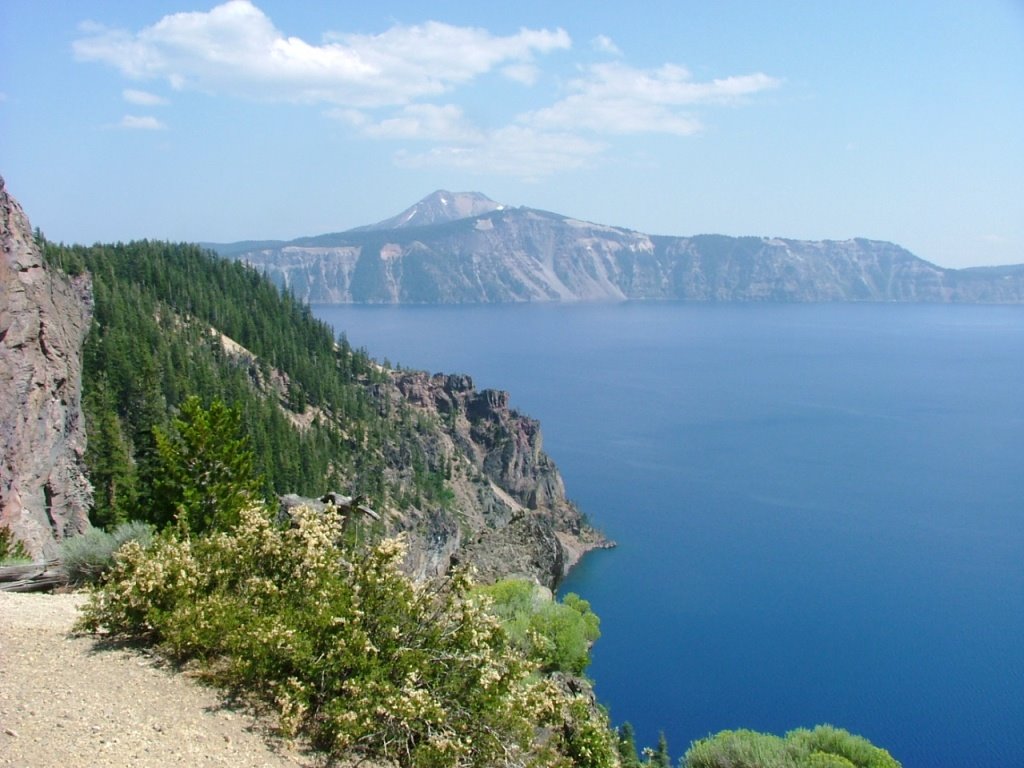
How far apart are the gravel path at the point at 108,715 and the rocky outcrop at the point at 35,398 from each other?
1601 cm

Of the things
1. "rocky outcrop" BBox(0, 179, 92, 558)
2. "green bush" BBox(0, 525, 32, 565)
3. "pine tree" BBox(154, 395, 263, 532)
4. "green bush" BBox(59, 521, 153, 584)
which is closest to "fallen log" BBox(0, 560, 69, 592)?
"green bush" BBox(59, 521, 153, 584)

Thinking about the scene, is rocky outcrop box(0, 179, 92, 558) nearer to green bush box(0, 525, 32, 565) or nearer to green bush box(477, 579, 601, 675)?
green bush box(0, 525, 32, 565)

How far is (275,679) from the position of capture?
12.8 metres

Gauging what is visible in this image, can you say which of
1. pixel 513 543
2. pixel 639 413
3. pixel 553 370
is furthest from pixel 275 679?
pixel 553 370

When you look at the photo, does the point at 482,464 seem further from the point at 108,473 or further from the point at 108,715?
the point at 108,715

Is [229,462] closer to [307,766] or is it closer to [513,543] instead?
[513,543]

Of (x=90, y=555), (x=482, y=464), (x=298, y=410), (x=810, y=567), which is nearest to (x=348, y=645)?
(x=90, y=555)

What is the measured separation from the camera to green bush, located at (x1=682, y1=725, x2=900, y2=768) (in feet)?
62.7

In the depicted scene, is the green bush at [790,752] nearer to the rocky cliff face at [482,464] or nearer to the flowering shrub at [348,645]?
the flowering shrub at [348,645]

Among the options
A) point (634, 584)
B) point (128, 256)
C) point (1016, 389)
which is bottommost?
point (634, 584)

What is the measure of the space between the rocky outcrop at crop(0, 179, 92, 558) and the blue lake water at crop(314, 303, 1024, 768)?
3605 centimetres

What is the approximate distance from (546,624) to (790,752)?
651 cm

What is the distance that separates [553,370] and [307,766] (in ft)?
602

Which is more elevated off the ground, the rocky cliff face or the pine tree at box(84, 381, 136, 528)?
the pine tree at box(84, 381, 136, 528)
